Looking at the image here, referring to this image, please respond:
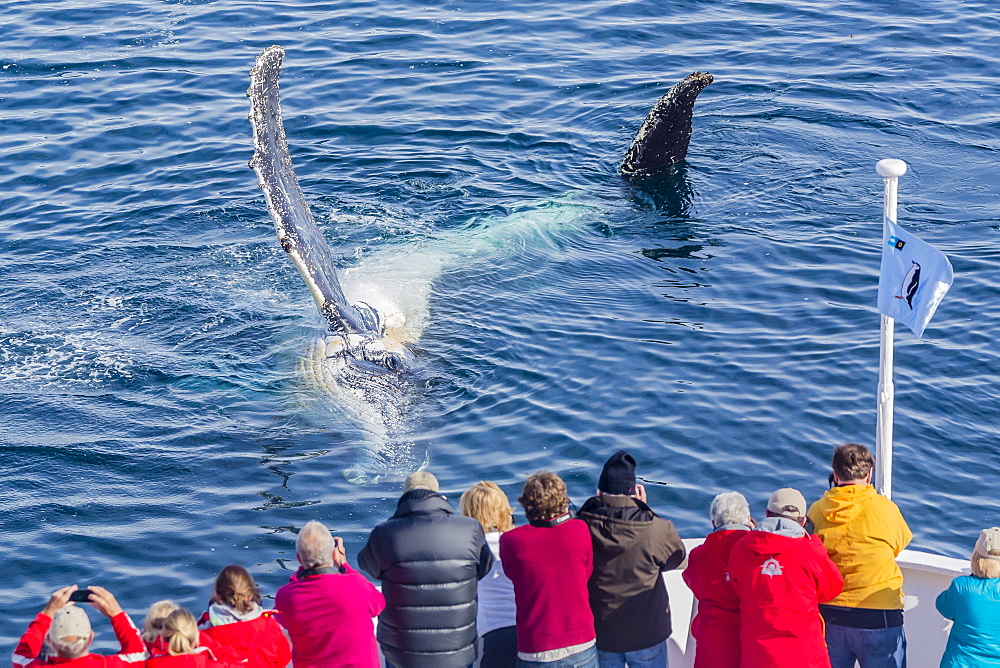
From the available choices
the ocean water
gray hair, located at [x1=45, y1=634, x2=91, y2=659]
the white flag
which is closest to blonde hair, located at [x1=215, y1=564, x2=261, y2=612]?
gray hair, located at [x1=45, y1=634, x2=91, y2=659]

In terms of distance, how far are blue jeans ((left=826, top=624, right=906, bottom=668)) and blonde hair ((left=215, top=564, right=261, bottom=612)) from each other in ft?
11.0

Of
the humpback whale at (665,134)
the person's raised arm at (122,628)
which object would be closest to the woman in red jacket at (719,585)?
the person's raised arm at (122,628)

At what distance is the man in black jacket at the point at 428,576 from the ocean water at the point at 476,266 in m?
3.30

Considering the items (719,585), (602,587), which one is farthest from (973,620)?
(602,587)

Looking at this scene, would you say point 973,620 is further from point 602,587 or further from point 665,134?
point 665,134

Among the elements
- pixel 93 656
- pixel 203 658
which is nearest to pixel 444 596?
pixel 203 658

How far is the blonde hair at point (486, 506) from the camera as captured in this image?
676 cm

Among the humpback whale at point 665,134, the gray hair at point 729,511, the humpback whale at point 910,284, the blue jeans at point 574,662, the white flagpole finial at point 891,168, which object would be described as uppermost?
the humpback whale at point 665,134

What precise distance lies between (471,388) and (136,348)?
3779 millimetres

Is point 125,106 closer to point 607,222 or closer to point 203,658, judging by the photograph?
point 607,222

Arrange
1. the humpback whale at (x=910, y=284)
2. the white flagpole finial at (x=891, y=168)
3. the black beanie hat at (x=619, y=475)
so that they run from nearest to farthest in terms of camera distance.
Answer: the black beanie hat at (x=619, y=475)
the white flagpole finial at (x=891, y=168)
the humpback whale at (x=910, y=284)

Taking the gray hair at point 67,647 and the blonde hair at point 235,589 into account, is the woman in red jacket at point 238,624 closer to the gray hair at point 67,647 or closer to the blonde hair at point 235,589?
the blonde hair at point 235,589

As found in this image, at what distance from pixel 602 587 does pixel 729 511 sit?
0.82 meters

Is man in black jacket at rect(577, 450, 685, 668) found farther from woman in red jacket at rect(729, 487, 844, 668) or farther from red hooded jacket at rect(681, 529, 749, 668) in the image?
woman in red jacket at rect(729, 487, 844, 668)
